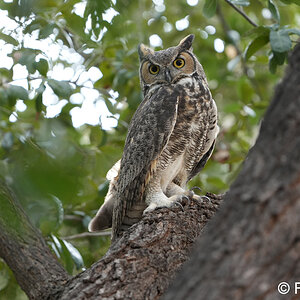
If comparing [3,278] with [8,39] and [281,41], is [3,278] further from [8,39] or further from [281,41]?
[281,41]

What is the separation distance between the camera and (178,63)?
316cm

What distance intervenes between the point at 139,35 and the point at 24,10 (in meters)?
2.04

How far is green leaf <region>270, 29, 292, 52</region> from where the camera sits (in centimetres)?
249

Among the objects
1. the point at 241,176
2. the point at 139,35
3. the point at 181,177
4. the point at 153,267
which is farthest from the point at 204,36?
the point at 241,176

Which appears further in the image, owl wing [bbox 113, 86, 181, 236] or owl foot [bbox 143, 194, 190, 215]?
owl wing [bbox 113, 86, 181, 236]

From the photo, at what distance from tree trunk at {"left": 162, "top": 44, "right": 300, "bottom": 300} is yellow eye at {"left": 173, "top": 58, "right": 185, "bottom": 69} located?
207 cm

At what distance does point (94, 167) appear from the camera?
3.04 metres

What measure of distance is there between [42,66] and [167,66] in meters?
0.88

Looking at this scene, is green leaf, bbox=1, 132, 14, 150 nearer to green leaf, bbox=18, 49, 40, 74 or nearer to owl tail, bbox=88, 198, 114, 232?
green leaf, bbox=18, 49, 40, 74

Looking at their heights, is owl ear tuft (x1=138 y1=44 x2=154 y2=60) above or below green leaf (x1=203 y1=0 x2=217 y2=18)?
below

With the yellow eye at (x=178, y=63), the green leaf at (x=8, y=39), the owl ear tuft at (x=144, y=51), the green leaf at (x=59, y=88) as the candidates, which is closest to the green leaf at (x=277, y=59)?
the yellow eye at (x=178, y=63)

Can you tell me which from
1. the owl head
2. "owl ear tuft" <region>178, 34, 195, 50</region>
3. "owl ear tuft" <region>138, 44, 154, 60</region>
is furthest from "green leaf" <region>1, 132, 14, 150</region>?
"owl ear tuft" <region>178, 34, 195, 50</region>

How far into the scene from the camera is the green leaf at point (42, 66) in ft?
8.44

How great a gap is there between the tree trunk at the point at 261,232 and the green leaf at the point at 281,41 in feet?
4.84
